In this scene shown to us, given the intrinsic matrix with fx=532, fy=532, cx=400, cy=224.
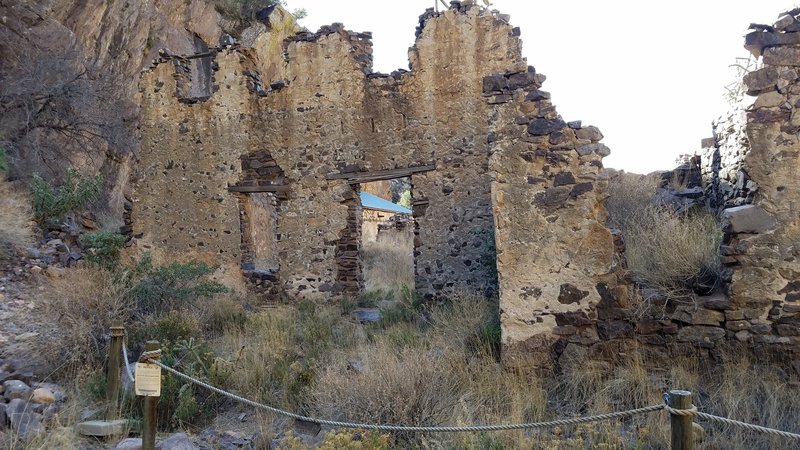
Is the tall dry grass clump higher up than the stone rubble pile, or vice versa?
the tall dry grass clump

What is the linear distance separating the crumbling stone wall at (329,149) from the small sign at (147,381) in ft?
18.3

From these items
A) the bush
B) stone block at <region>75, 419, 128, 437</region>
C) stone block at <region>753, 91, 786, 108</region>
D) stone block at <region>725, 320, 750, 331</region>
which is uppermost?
stone block at <region>753, 91, 786, 108</region>

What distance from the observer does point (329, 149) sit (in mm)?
10070

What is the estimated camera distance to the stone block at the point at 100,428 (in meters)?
4.15

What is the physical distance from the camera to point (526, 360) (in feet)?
16.9

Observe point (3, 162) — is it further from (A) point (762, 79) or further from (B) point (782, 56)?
(B) point (782, 56)

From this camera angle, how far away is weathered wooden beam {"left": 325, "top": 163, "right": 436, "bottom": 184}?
9.43 meters

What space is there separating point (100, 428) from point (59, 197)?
22.4 feet

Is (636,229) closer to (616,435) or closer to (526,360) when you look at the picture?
(526,360)

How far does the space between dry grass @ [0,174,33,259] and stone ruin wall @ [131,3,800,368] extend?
206 cm

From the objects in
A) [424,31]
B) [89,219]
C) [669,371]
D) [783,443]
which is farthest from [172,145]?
[783,443]

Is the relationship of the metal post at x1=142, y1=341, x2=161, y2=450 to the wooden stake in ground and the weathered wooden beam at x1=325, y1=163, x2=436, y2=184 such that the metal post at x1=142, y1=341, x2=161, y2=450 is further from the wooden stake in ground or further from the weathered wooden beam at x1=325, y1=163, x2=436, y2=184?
the weathered wooden beam at x1=325, y1=163, x2=436, y2=184

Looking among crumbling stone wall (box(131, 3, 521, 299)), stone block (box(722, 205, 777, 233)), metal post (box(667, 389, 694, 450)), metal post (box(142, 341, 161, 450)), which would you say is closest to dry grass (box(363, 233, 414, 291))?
crumbling stone wall (box(131, 3, 521, 299))

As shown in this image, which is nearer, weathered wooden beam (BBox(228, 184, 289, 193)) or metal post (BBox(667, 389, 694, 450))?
metal post (BBox(667, 389, 694, 450))
